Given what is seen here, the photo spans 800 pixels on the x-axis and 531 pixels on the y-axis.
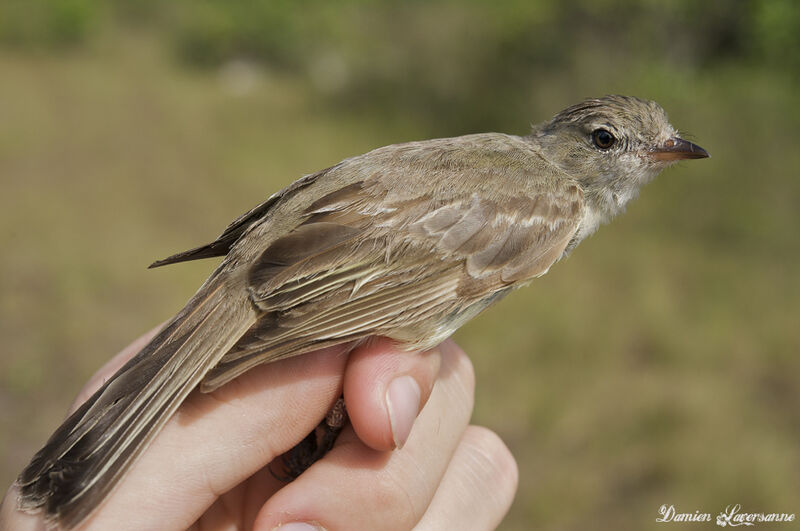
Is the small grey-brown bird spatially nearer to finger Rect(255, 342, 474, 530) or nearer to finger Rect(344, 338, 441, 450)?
finger Rect(344, 338, 441, 450)

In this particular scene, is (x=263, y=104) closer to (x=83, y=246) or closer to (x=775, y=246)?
(x=83, y=246)

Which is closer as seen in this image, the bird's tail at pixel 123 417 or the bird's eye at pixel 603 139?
the bird's tail at pixel 123 417

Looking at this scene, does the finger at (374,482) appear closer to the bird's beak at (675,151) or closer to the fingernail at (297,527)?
the fingernail at (297,527)

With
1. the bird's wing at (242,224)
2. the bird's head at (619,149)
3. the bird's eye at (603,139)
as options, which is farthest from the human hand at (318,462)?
the bird's eye at (603,139)

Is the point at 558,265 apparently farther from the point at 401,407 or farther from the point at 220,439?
the point at 220,439

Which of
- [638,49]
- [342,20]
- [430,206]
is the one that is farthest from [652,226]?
[342,20]

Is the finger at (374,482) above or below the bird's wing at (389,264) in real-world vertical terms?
below

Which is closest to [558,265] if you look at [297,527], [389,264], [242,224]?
[242,224]
